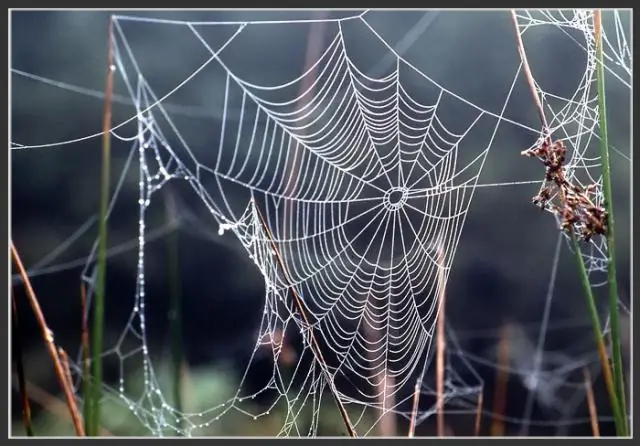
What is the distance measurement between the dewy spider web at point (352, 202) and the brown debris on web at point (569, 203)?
28cm

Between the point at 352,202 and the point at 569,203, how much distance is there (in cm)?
171

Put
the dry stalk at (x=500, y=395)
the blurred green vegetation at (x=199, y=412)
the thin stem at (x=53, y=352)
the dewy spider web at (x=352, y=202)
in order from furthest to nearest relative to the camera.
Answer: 1. the blurred green vegetation at (x=199, y=412)
2. the dewy spider web at (x=352, y=202)
3. the dry stalk at (x=500, y=395)
4. the thin stem at (x=53, y=352)

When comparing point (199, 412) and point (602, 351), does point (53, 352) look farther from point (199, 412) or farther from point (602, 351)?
point (199, 412)

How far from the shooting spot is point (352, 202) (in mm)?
2553

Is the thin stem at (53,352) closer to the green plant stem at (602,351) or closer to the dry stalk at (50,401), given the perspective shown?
the green plant stem at (602,351)

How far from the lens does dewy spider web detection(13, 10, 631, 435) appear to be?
142 centimetres

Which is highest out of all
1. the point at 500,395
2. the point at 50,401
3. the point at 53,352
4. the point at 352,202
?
the point at 352,202

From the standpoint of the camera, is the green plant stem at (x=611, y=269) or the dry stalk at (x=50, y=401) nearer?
the green plant stem at (x=611, y=269)

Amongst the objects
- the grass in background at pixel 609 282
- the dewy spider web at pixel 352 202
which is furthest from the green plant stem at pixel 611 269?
the dewy spider web at pixel 352 202

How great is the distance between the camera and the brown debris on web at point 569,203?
2.75 ft

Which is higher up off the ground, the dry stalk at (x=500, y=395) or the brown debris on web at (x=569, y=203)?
the brown debris on web at (x=569, y=203)

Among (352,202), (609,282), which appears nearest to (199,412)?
(352,202)

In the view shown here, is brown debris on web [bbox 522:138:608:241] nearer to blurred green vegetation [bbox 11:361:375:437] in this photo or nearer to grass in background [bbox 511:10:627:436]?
grass in background [bbox 511:10:627:436]

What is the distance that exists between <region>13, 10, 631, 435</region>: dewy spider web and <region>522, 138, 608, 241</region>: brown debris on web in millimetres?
281
